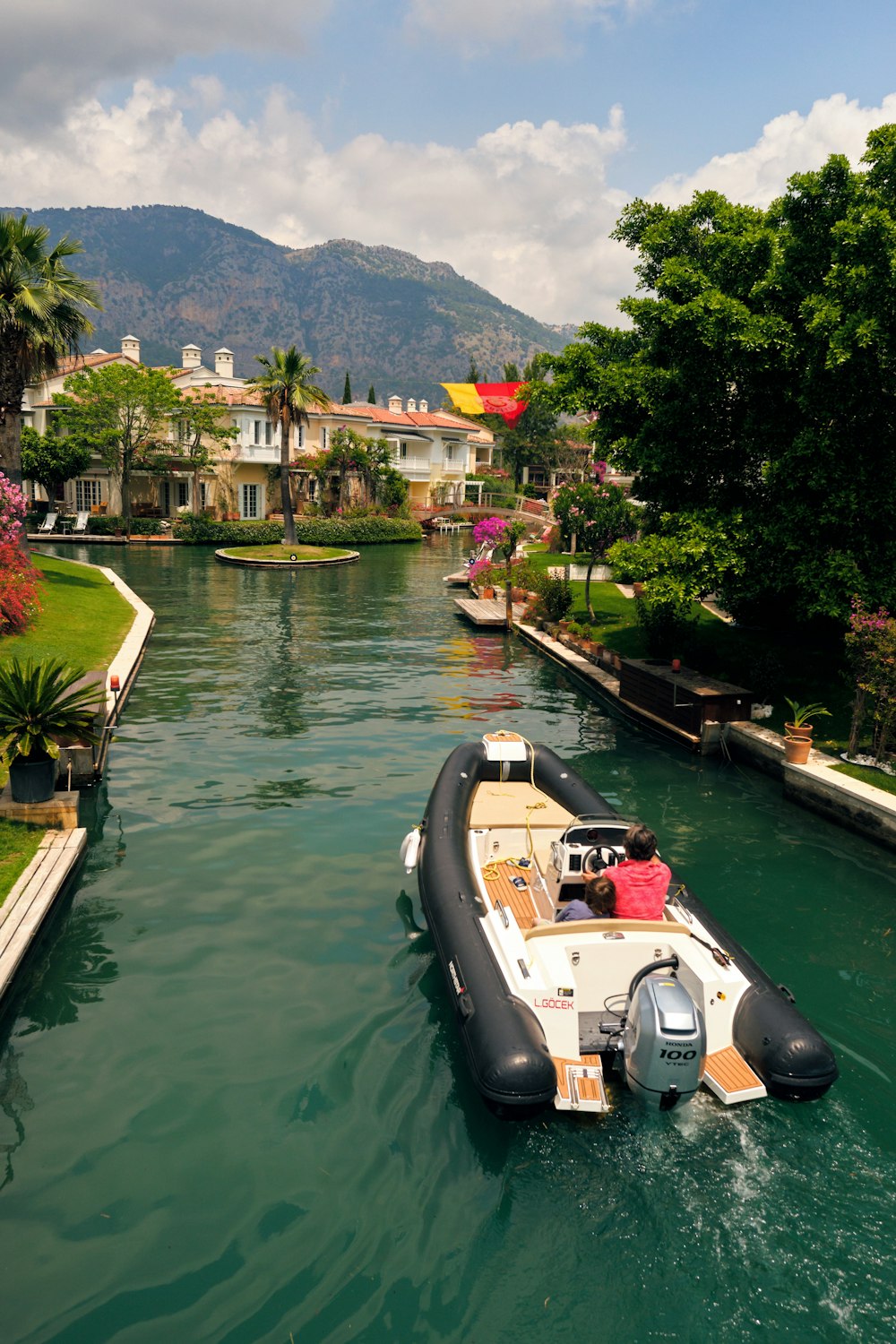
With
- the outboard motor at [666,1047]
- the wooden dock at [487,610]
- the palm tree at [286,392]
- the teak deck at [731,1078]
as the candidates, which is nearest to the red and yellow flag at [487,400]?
the palm tree at [286,392]

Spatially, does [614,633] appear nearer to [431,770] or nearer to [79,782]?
[431,770]

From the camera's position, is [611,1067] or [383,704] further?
[383,704]

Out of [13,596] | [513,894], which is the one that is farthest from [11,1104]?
[13,596]

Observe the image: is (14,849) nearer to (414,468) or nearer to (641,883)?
(641,883)

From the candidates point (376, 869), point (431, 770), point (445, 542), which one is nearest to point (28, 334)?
point (431, 770)

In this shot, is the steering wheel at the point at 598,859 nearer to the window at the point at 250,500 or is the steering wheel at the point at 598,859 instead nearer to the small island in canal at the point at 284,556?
the small island in canal at the point at 284,556

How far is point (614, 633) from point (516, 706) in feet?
25.6

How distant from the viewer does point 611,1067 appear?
7.28 m

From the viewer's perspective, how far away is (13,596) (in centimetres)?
2105

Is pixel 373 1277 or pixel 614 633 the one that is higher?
pixel 614 633

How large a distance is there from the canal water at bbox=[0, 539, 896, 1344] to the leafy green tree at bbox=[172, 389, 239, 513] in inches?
1789

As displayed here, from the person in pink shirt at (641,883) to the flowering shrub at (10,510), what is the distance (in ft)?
59.0

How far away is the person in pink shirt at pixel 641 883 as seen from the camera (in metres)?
7.84

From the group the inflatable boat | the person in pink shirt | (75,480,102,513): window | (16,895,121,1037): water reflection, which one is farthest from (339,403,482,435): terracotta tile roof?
the person in pink shirt
